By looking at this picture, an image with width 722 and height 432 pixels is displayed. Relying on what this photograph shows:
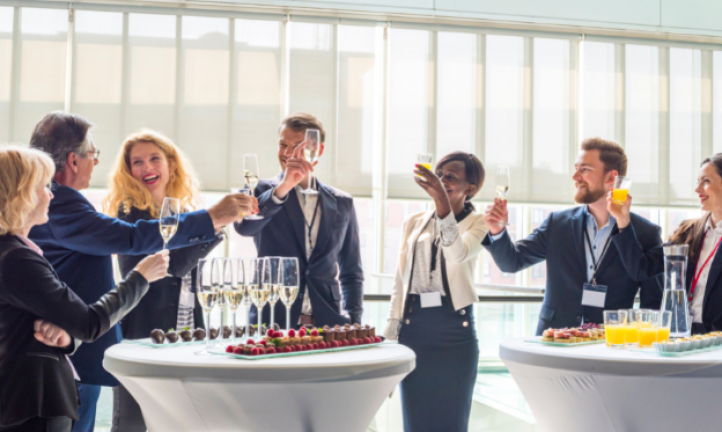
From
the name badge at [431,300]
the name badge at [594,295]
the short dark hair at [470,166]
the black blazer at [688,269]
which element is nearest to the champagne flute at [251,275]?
the name badge at [431,300]

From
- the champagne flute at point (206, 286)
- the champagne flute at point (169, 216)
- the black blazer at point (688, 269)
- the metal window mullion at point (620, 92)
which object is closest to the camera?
the champagne flute at point (206, 286)

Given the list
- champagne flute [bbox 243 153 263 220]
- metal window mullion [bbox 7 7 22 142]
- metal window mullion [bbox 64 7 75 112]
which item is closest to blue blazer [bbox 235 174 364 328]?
champagne flute [bbox 243 153 263 220]

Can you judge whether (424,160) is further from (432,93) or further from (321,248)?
(432,93)

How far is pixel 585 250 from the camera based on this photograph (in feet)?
8.96

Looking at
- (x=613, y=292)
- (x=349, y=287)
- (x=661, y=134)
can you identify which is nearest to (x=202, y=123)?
(x=349, y=287)

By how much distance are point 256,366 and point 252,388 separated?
6cm

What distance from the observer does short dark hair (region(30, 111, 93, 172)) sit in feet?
7.59

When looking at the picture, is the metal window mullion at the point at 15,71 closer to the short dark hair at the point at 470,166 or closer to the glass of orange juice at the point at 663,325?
the short dark hair at the point at 470,166

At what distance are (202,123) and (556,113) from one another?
12.4 feet

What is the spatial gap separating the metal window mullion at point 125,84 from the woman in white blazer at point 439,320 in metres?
4.19

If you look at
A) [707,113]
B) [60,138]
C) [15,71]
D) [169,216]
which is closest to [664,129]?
[707,113]

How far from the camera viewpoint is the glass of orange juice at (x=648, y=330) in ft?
6.89

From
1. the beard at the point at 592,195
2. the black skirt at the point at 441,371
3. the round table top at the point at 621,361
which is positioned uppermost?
the beard at the point at 592,195

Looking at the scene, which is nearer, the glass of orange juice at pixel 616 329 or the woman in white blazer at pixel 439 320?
the glass of orange juice at pixel 616 329
